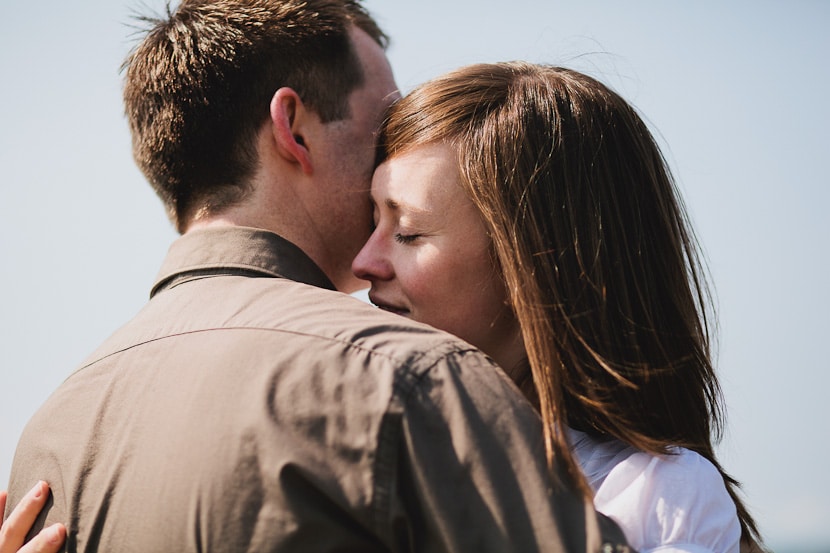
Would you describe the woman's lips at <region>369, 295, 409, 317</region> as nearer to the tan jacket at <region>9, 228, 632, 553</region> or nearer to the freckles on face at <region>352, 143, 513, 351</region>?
the freckles on face at <region>352, 143, 513, 351</region>

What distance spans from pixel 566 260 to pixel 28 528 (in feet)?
4.63

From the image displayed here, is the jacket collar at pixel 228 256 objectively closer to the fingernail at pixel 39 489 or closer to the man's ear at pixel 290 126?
the man's ear at pixel 290 126

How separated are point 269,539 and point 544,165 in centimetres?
115

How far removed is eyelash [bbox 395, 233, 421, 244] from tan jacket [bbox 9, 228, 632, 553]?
450mm

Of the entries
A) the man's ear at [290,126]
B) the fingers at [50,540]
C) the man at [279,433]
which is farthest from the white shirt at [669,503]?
the man's ear at [290,126]

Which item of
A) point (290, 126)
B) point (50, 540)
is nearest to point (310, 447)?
point (50, 540)

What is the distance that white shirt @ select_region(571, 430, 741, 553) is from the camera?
1.89 meters

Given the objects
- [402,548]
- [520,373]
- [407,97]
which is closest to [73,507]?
[402,548]

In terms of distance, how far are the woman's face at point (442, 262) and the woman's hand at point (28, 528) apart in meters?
0.98

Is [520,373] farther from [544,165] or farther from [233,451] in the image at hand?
[233,451]

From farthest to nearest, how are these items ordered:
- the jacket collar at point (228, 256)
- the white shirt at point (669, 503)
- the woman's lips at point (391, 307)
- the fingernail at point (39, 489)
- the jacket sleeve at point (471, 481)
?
the woman's lips at point (391, 307), the jacket collar at point (228, 256), the fingernail at point (39, 489), the white shirt at point (669, 503), the jacket sleeve at point (471, 481)

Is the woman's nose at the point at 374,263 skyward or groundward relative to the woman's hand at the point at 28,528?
skyward

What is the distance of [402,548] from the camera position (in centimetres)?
171

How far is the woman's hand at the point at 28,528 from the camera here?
1.97 metres
